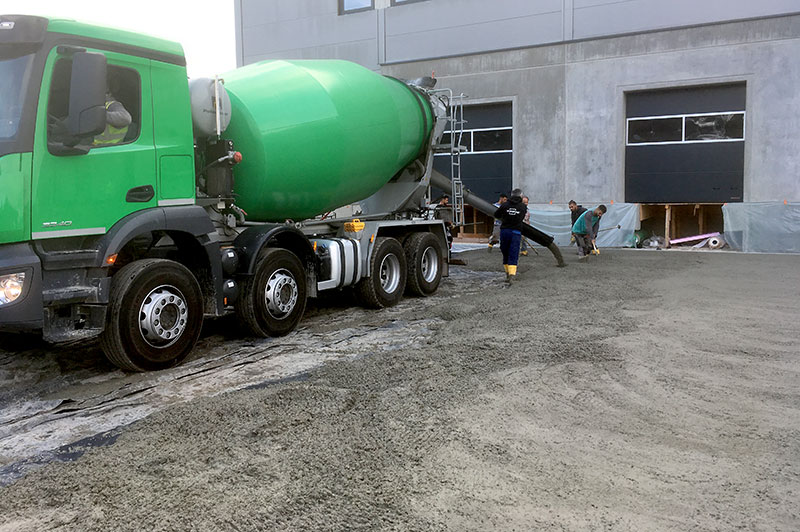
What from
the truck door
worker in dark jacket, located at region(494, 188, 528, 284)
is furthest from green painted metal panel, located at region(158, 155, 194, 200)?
worker in dark jacket, located at region(494, 188, 528, 284)

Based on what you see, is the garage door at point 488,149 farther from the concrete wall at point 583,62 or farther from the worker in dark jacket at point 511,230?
the worker in dark jacket at point 511,230

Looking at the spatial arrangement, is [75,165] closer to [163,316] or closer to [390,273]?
→ [163,316]

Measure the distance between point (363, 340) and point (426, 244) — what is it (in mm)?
3495

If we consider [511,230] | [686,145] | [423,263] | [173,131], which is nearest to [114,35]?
[173,131]

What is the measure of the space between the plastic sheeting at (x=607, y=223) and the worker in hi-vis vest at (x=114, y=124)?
51.7ft

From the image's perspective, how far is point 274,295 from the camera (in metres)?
7.36

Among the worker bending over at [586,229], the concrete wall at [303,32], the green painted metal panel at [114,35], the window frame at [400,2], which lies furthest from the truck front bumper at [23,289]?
the window frame at [400,2]

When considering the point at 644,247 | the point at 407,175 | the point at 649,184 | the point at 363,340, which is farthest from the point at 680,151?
the point at 363,340

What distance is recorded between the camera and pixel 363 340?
7.29 meters

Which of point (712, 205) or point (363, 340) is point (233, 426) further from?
point (712, 205)

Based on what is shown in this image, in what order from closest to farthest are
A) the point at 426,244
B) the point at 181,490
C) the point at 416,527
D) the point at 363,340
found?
the point at 416,527 < the point at 181,490 < the point at 363,340 < the point at 426,244

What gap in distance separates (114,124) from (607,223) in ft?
54.1

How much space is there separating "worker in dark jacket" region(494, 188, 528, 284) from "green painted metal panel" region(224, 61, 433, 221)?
287 centimetres

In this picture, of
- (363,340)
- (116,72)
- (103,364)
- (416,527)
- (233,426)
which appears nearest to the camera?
(416,527)
